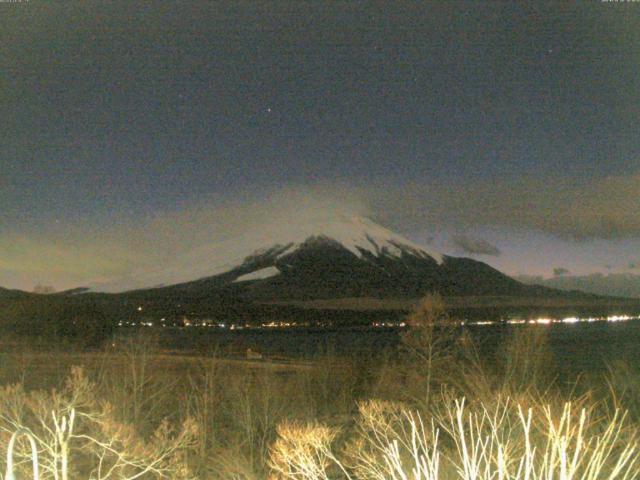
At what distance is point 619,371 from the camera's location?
20.5 m

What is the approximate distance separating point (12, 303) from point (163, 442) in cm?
8005

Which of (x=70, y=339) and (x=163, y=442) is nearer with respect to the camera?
(x=163, y=442)

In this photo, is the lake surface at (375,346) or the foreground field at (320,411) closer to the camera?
the foreground field at (320,411)

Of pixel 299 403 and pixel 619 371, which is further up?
pixel 619 371

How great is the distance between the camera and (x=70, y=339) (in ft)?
256

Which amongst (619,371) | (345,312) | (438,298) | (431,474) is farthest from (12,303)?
(345,312)

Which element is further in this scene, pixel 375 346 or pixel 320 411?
pixel 375 346

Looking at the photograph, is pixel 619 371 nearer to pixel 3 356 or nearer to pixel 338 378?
pixel 338 378

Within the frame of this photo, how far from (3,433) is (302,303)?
183832 millimetres

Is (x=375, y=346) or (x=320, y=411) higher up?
(x=375, y=346)

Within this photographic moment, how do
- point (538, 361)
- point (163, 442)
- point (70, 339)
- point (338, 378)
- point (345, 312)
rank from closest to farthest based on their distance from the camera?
point (163, 442)
point (538, 361)
point (338, 378)
point (70, 339)
point (345, 312)

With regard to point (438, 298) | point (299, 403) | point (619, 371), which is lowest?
point (299, 403)

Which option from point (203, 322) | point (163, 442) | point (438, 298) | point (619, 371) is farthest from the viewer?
point (203, 322)

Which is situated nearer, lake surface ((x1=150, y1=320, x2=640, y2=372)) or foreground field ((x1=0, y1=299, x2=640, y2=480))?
→ foreground field ((x1=0, y1=299, x2=640, y2=480))
